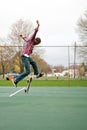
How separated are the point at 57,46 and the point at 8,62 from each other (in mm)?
10818

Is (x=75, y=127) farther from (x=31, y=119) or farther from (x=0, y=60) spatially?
(x=0, y=60)

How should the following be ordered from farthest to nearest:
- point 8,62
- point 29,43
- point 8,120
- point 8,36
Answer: point 8,36
point 8,62
point 29,43
point 8,120

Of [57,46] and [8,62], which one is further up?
[57,46]

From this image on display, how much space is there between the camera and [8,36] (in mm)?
32875

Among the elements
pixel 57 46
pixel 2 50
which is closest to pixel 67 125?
pixel 57 46

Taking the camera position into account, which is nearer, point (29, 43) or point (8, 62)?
point (29, 43)

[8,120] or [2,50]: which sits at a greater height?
[8,120]

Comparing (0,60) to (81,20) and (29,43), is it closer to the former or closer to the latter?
(81,20)

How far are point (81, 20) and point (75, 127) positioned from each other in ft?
103

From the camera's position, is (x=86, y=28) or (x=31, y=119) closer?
(x=31, y=119)

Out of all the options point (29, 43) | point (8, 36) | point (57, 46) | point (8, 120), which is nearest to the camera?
point (8, 120)

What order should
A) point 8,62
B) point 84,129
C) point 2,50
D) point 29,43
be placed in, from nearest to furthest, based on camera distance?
point 84,129, point 29,43, point 2,50, point 8,62

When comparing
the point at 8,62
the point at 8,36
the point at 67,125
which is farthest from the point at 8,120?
the point at 8,36

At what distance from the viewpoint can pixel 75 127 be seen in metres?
3.80
